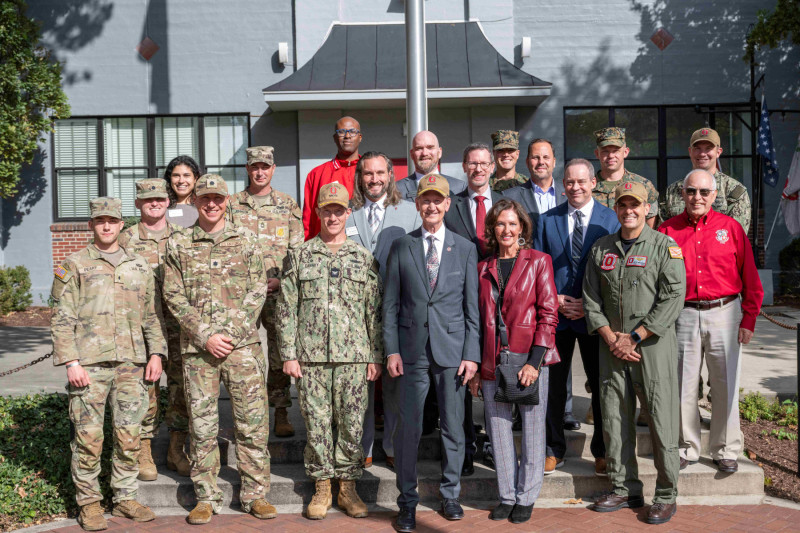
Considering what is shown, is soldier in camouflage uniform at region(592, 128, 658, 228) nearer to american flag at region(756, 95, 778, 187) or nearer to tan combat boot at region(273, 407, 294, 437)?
tan combat boot at region(273, 407, 294, 437)

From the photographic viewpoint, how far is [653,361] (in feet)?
16.5

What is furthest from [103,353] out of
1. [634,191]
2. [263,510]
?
[634,191]

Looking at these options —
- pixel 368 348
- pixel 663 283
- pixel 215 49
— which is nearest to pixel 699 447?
pixel 663 283

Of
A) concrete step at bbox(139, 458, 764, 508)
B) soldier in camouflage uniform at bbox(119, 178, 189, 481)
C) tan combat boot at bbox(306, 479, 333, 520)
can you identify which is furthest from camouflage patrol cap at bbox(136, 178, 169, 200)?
tan combat boot at bbox(306, 479, 333, 520)

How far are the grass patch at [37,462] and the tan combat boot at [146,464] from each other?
30 cm

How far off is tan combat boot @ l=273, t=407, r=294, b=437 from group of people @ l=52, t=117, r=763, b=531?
0.82m

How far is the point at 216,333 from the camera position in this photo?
4969 millimetres

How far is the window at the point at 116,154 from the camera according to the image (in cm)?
1441

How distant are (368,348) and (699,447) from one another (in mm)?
2558

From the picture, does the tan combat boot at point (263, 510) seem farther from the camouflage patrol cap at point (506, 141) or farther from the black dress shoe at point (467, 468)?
the camouflage patrol cap at point (506, 141)

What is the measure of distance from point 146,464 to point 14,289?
994 centimetres

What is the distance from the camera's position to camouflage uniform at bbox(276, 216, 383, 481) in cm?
504

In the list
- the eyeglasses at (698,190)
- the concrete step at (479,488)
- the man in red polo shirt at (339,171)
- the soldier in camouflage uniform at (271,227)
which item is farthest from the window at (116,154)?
the eyeglasses at (698,190)

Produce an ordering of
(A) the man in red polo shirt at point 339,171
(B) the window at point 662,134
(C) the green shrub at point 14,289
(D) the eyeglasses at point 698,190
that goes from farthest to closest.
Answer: (B) the window at point 662,134, (C) the green shrub at point 14,289, (A) the man in red polo shirt at point 339,171, (D) the eyeglasses at point 698,190
